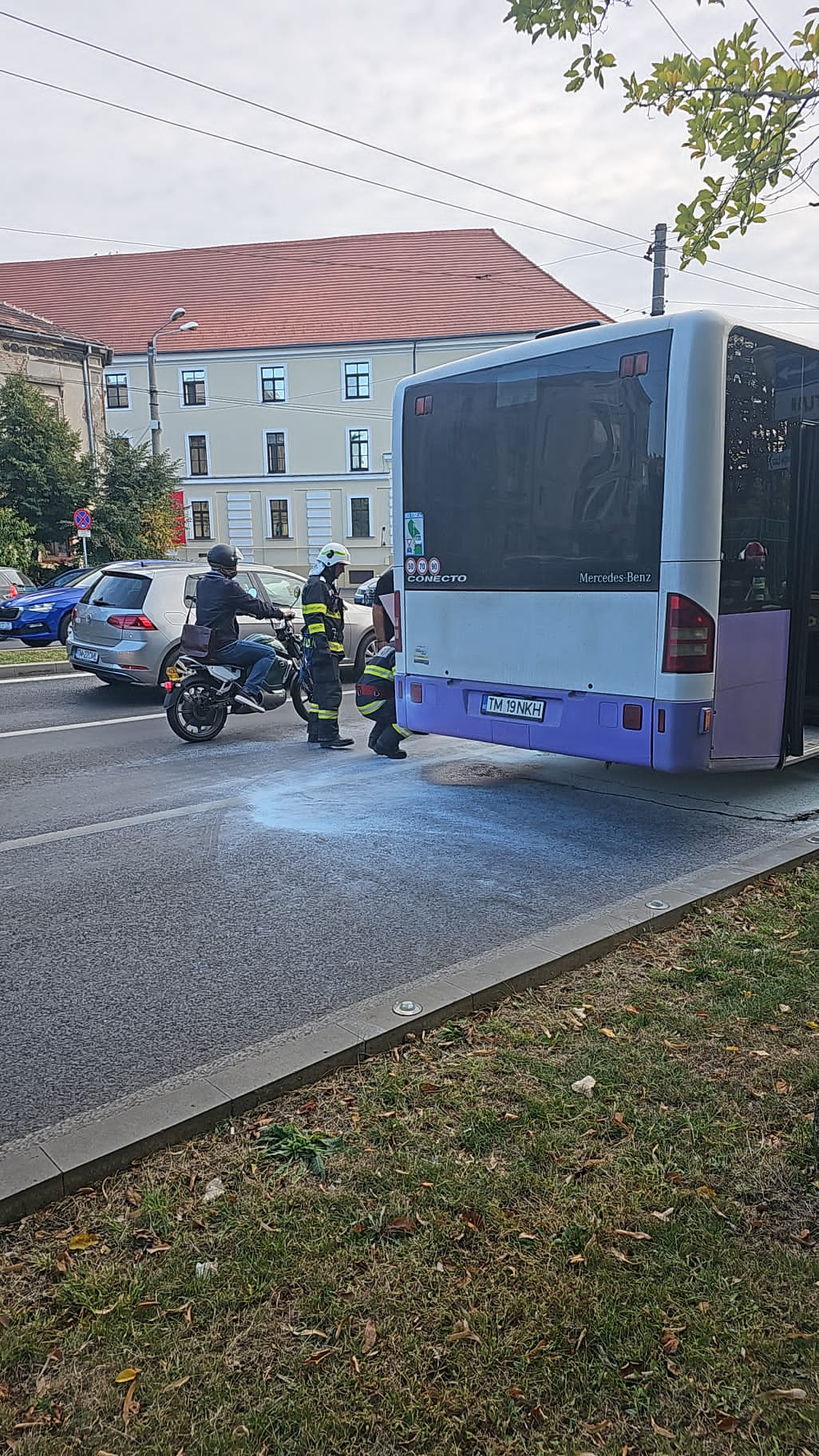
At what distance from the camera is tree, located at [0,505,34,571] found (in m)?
30.8

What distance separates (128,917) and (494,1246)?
3042 millimetres

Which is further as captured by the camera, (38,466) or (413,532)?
(38,466)

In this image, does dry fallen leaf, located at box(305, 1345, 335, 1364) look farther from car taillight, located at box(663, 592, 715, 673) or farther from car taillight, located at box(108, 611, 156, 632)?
car taillight, located at box(108, 611, 156, 632)

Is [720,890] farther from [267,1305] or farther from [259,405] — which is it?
[259,405]

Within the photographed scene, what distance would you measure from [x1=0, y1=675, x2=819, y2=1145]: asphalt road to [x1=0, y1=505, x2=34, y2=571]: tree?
73.8 ft

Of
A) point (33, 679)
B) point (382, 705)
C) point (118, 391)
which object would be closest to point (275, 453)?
point (118, 391)

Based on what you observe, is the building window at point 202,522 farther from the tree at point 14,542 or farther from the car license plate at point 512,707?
the car license plate at point 512,707

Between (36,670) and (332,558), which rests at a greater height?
(332,558)

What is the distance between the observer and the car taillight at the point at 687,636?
6.10 m

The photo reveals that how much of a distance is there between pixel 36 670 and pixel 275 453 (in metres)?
42.7

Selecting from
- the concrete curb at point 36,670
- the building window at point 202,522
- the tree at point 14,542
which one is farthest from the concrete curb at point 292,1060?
the building window at point 202,522

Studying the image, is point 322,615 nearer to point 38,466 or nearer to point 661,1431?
point 661,1431

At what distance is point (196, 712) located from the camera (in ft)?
33.8

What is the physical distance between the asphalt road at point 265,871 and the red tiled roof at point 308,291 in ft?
154
